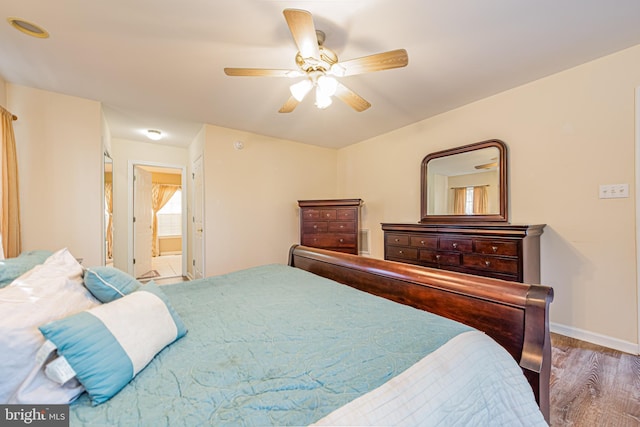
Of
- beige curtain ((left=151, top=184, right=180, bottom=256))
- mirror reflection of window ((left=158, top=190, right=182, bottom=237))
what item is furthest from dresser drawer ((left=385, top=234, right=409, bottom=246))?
beige curtain ((left=151, top=184, right=180, bottom=256))

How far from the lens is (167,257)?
715 centimetres

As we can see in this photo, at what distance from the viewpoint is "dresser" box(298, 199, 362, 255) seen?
3721 mm

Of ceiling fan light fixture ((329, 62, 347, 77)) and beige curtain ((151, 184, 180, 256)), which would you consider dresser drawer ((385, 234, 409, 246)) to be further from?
beige curtain ((151, 184, 180, 256))

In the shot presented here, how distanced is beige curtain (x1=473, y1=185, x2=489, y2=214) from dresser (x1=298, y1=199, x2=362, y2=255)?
55.5 inches

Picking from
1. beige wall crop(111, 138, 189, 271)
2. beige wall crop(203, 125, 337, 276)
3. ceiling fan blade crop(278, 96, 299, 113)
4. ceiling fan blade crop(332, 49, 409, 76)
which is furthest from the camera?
beige wall crop(111, 138, 189, 271)

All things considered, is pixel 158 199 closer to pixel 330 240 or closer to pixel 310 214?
pixel 310 214

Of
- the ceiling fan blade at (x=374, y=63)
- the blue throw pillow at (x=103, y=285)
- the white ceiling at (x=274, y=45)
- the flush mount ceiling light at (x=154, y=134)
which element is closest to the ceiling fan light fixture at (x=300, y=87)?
the ceiling fan blade at (x=374, y=63)

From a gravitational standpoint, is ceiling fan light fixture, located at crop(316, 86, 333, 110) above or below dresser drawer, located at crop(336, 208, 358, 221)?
above

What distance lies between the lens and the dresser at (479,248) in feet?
7.14

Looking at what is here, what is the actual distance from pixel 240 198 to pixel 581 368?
153 inches

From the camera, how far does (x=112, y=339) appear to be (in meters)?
0.79

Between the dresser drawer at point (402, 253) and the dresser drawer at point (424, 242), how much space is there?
0.08m

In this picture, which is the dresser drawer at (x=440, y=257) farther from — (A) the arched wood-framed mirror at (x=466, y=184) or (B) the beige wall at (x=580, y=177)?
(B) the beige wall at (x=580, y=177)

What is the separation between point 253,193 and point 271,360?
3.28 m
